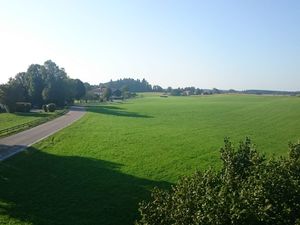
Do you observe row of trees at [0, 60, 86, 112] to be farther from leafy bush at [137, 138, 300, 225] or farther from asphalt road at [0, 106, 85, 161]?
leafy bush at [137, 138, 300, 225]

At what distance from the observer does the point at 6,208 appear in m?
21.9

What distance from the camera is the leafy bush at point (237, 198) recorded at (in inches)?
426

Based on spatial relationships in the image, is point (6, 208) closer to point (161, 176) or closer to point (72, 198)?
point (72, 198)

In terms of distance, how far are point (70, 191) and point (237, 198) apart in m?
16.0

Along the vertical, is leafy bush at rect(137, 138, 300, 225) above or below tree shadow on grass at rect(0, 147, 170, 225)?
above

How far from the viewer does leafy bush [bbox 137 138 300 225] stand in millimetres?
10812

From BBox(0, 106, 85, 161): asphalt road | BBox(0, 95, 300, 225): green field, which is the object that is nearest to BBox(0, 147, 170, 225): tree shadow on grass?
BBox(0, 95, 300, 225): green field

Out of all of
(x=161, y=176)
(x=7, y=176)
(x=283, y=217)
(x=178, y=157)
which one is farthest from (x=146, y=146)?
(x=283, y=217)

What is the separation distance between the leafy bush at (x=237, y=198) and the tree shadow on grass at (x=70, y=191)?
8074 mm

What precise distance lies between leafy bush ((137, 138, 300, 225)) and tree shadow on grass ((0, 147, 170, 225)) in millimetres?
8074

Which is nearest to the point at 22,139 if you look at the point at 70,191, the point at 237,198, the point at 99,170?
the point at 99,170

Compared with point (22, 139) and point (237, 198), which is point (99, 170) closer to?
point (22, 139)

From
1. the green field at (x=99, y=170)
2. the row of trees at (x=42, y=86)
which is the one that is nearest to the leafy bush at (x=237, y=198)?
the green field at (x=99, y=170)

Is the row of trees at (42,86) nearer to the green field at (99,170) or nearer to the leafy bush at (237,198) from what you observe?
the green field at (99,170)
